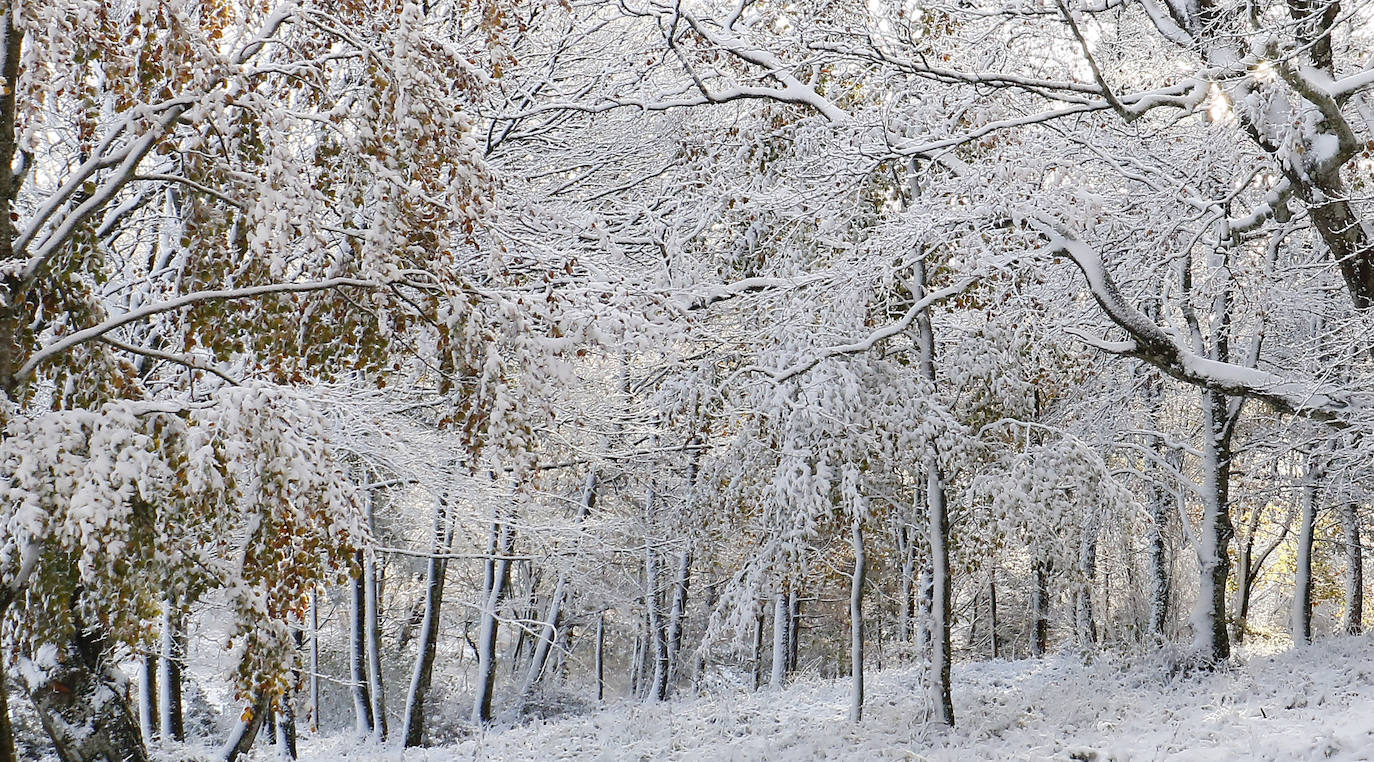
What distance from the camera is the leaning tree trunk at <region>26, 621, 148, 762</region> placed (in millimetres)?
5969

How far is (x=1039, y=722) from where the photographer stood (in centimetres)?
1002

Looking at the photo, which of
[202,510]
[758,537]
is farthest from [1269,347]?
[202,510]

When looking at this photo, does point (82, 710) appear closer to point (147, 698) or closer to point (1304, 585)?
point (147, 698)

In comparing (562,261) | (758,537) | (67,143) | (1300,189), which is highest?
(67,143)

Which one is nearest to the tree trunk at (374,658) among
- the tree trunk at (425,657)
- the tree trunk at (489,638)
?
the tree trunk at (425,657)

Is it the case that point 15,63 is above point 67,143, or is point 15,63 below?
below

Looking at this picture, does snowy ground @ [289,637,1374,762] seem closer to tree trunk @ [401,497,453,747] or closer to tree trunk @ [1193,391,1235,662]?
tree trunk @ [1193,391,1235,662]

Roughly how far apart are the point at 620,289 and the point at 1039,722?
25.2 ft

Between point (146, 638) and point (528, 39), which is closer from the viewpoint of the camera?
point (146, 638)

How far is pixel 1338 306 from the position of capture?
11.4 m

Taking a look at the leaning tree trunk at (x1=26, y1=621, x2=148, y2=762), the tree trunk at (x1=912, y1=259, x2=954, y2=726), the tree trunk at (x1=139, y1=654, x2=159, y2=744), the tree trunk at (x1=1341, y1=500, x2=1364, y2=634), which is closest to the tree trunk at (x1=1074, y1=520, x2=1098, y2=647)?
the tree trunk at (x1=912, y1=259, x2=954, y2=726)

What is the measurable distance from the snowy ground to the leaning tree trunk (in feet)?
16.4

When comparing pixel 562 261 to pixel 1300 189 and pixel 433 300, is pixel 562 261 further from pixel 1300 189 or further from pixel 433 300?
pixel 1300 189

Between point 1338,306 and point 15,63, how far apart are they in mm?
13126
